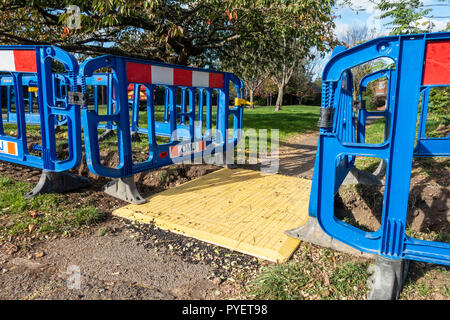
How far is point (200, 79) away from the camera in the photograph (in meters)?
5.48

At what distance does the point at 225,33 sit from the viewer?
9.40 meters

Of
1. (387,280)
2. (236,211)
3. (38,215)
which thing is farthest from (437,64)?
(38,215)

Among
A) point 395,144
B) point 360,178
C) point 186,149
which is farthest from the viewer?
point 186,149

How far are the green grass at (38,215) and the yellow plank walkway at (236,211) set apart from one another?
1.45ft

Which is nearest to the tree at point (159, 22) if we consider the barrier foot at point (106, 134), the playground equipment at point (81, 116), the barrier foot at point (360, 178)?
the playground equipment at point (81, 116)

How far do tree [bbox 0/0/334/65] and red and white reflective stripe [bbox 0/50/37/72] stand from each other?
1.21 metres

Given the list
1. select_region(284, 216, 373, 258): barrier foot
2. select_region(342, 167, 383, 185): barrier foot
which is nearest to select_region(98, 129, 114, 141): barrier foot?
select_region(342, 167, 383, 185): barrier foot

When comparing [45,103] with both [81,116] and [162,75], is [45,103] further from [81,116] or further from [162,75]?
[162,75]

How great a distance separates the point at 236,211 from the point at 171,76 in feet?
7.38

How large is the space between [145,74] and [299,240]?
293 cm

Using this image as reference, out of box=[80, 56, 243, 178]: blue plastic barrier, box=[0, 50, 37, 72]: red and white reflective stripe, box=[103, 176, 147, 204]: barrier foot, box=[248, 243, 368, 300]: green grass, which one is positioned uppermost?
box=[0, 50, 37, 72]: red and white reflective stripe

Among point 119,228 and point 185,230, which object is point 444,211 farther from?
point 119,228

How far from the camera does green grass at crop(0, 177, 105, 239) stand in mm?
3416

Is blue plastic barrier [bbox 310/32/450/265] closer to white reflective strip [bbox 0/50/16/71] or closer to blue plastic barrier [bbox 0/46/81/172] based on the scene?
blue plastic barrier [bbox 0/46/81/172]
